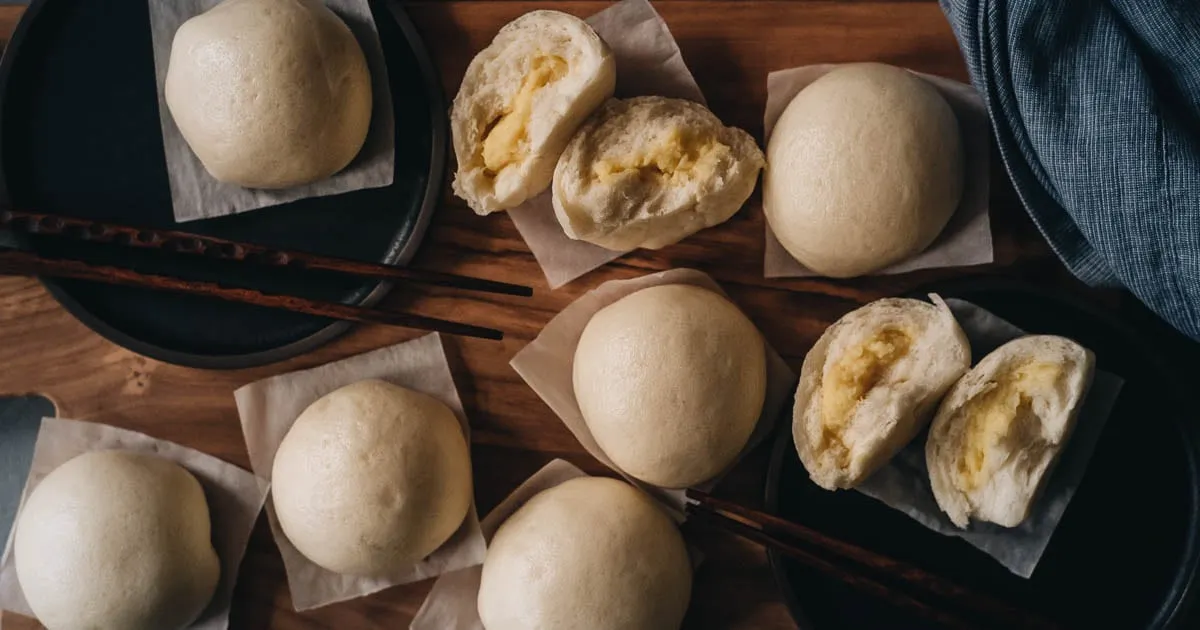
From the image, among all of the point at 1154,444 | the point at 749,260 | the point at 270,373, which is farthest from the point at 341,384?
the point at 1154,444

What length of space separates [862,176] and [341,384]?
0.82 metres

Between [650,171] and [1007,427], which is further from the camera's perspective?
[650,171]

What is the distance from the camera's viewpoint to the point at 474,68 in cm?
137

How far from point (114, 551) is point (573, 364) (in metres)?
0.71

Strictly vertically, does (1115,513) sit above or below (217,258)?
below

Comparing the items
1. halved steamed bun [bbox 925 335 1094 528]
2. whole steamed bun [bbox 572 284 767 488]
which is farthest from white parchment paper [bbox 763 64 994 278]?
whole steamed bun [bbox 572 284 767 488]

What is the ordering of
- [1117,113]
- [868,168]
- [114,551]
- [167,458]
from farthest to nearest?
[167,458] < [114,551] < [868,168] < [1117,113]

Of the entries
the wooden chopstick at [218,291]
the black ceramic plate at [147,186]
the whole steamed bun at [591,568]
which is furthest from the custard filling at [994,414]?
the black ceramic plate at [147,186]

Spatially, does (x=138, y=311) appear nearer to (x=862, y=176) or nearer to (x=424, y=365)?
(x=424, y=365)

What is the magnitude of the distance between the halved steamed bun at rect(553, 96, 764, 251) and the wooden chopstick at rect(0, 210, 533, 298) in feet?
0.52

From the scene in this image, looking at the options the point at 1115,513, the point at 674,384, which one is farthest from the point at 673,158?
the point at 1115,513

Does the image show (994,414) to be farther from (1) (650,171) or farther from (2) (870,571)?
(1) (650,171)

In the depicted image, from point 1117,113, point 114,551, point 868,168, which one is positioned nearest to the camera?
point 1117,113

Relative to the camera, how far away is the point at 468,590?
1.44m
